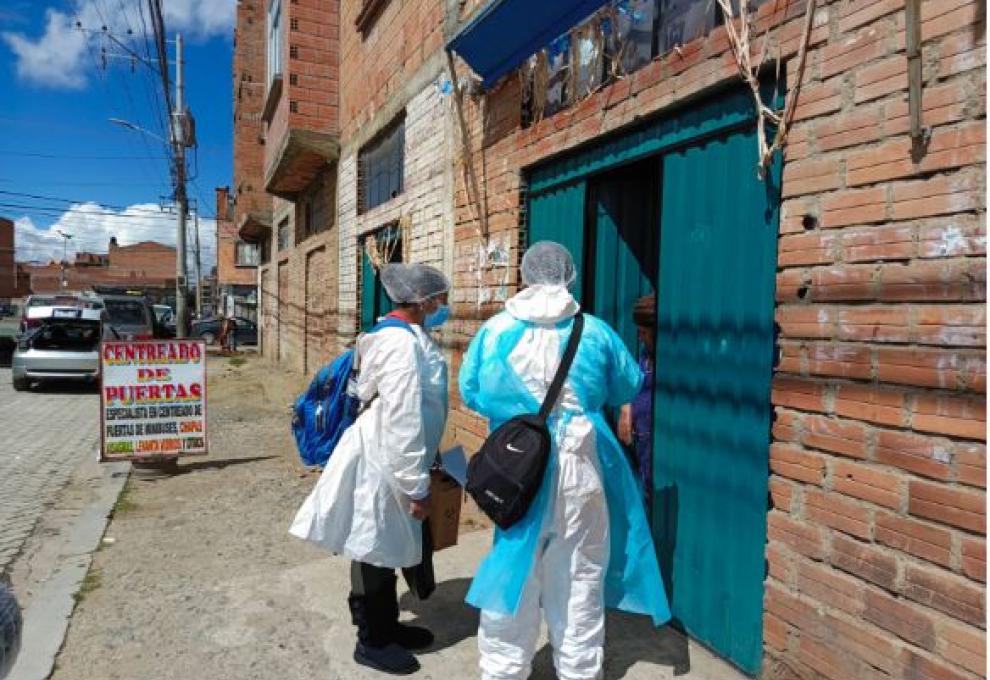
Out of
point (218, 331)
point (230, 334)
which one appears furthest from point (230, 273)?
point (230, 334)

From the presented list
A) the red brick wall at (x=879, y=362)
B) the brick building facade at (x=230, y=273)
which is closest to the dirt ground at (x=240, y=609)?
the red brick wall at (x=879, y=362)

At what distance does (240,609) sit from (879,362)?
330cm

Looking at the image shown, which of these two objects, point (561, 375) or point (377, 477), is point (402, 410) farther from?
point (561, 375)

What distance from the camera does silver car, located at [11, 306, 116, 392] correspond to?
1343 cm

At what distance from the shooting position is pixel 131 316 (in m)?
18.7

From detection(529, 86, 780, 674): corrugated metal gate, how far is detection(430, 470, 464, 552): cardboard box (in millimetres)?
1119

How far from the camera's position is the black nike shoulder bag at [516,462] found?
8.21ft

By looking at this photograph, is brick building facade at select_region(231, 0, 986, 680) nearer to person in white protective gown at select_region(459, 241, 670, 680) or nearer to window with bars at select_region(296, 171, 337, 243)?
person in white protective gown at select_region(459, 241, 670, 680)

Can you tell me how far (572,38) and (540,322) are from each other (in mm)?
2648

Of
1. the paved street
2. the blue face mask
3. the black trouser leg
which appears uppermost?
the blue face mask

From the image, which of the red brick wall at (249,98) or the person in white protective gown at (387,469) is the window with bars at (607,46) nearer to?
the person in white protective gown at (387,469)

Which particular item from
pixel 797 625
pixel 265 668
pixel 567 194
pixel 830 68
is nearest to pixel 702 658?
pixel 797 625

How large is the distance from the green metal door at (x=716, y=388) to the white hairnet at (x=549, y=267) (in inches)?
30.6

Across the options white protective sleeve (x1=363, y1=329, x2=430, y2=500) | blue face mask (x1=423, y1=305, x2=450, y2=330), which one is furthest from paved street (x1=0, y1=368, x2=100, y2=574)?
blue face mask (x1=423, y1=305, x2=450, y2=330)
